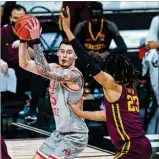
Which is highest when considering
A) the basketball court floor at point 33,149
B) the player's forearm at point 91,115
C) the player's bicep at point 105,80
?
the player's bicep at point 105,80

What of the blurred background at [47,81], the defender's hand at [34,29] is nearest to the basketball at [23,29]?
the defender's hand at [34,29]

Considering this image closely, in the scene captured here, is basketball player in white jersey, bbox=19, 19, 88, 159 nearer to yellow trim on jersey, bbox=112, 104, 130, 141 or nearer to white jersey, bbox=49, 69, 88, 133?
white jersey, bbox=49, 69, 88, 133

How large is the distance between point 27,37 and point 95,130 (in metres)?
2.94

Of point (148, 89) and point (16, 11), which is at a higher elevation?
point (16, 11)

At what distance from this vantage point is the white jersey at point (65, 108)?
517 cm

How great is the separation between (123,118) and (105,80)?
30 centimetres

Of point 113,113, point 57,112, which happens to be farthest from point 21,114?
point 113,113

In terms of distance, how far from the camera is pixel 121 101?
4.64 metres

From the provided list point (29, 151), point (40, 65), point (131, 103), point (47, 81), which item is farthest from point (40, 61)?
point (47, 81)

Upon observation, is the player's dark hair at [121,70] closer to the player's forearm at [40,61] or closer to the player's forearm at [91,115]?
the player's forearm at [91,115]

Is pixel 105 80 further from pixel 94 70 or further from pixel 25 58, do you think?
pixel 25 58

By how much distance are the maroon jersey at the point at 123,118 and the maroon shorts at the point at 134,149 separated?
38 mm

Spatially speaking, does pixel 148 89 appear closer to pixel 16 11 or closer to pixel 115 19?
pixel 115 19

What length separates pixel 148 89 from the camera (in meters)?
8.43
